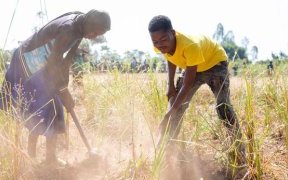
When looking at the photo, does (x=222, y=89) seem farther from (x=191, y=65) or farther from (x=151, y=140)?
(x=151, y=140)

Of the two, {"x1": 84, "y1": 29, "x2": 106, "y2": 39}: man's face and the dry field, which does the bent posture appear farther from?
the dry field

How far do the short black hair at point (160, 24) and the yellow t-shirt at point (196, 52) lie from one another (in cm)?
15

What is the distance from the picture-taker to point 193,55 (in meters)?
2.57

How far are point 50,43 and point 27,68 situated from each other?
27 centimetres

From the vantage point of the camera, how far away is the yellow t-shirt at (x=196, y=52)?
2.58 m

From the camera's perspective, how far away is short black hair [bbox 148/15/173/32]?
2524mm

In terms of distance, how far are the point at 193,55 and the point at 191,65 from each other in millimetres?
69

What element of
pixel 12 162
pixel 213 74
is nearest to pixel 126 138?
pixel 213 74

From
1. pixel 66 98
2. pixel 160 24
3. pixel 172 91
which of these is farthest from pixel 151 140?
pixel 160 24

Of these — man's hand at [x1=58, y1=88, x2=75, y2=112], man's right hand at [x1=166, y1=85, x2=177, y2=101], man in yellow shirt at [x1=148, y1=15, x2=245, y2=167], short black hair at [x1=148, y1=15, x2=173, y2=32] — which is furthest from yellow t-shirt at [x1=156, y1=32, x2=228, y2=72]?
man's hand at [x1=58, y1=88, x2=75, y2=112]

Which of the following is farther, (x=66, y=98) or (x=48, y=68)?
(x=66, y=98)

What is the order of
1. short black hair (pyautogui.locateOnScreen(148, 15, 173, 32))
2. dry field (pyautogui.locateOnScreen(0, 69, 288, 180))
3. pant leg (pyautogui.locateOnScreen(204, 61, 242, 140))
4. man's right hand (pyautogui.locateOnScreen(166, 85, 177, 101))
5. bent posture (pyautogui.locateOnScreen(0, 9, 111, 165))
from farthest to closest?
1. man's right hand (pyautogui.locateOnScreen(166, 85, 177, 101))
2. pant leg (pyautogui.locateOnScreen(204, 61, 242, 140))
3. bent posture (pyautogui.locateOnScreen(0, 9, 111, 165))
4. dry field (pyautogui.locateOnScreen(0, 69, 288, 180))
5. short black hair (pyautogui.locateOnScreen(148, 15, 173, 32))

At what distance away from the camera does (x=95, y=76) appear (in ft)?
15.3

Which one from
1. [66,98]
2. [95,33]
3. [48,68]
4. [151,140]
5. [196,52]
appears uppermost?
[95,33]
